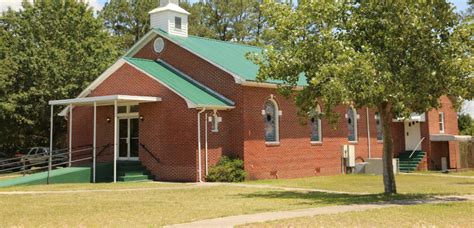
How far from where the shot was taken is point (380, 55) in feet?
54.4

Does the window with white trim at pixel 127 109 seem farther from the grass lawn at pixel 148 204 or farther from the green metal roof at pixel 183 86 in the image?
the grass lawn at pixel 148 204

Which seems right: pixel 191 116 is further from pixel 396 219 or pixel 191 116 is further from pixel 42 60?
pixel 42 60

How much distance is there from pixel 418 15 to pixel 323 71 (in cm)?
332

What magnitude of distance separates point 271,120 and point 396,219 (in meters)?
15.2

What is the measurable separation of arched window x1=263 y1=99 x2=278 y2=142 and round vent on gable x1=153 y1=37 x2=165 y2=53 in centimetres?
646

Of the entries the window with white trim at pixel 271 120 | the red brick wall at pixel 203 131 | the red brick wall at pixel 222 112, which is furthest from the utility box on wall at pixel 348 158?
the red brick wall at pixel 222 112

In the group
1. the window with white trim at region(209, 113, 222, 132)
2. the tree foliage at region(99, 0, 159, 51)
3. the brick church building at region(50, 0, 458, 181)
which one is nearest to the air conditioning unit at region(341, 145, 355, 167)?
the brick church building at region(50, 0, 458, 181)

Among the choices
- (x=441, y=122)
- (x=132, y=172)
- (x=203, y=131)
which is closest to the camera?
(x=203, y=131)

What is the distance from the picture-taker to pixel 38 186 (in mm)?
22188

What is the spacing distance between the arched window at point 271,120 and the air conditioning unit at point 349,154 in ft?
18.5

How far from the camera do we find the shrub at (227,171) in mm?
24297

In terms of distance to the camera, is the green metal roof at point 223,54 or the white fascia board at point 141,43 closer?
the green metal roof at point 223,54

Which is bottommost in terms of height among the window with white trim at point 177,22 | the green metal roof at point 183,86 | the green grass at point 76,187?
the green grass at point 76,187

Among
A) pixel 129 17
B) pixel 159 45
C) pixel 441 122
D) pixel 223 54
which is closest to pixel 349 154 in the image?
pixel 223 54
